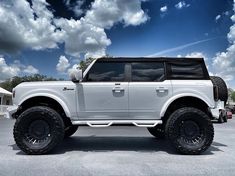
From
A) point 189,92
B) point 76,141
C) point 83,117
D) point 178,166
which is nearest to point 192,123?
point 189,92

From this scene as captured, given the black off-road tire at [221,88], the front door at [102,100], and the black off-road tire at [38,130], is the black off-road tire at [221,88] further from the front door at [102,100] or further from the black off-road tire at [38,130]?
the black off-road tire at [38,130]

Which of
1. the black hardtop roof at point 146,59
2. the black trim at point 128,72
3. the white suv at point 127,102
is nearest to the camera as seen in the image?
the white suv at point 127,102

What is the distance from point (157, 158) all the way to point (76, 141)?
2853 mm

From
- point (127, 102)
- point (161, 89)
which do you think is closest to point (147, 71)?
point (161, 89)

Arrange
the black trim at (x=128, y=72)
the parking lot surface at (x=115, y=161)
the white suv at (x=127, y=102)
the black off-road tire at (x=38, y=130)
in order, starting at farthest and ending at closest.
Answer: the black trim at (x=128, y=72) → the white suv at (x=127, y=102) → the black off-road tire at (x=38, y=130) → the parking lot surface at (x=115, y=161)

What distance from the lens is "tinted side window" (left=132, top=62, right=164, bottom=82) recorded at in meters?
6.45

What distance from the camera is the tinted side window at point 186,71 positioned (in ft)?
21.3

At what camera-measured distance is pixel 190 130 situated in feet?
20.4

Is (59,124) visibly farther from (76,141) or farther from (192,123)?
(192,123)

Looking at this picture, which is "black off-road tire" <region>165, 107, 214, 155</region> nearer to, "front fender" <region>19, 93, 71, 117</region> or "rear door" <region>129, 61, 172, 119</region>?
"rear door" <region>129, 61, 172, 119</region>

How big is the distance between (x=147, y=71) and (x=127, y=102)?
2.71ft

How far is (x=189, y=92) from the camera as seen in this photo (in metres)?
6.26

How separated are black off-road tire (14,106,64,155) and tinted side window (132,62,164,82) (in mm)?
1867

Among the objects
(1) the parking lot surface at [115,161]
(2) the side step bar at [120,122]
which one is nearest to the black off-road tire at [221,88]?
(1) the parking lot surface at [115,161]
